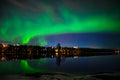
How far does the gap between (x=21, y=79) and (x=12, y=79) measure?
4.49ft

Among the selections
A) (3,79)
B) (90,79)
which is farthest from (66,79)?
(3,79)

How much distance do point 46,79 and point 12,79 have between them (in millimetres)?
4505

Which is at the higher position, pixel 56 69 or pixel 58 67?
pixel 58 67

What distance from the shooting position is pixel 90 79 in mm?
32438

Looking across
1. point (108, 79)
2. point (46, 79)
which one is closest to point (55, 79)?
point (46, 79)

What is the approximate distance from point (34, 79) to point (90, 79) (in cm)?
725

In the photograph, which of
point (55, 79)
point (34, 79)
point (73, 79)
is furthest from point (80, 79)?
point (34, 79)

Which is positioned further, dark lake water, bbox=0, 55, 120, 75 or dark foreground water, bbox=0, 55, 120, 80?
dark lake water, bbox=0, 55, 120, 75

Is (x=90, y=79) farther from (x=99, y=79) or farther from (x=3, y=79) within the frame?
(x=3, y=79)

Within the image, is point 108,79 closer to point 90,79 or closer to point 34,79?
point 90,79

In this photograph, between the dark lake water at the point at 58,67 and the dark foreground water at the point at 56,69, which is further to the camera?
the dark lake water at the point at 58,67

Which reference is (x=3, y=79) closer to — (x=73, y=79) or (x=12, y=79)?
(x=12, y=79)

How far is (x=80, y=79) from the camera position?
32.5m

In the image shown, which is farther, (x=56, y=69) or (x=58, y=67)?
(x=58, y=67)
